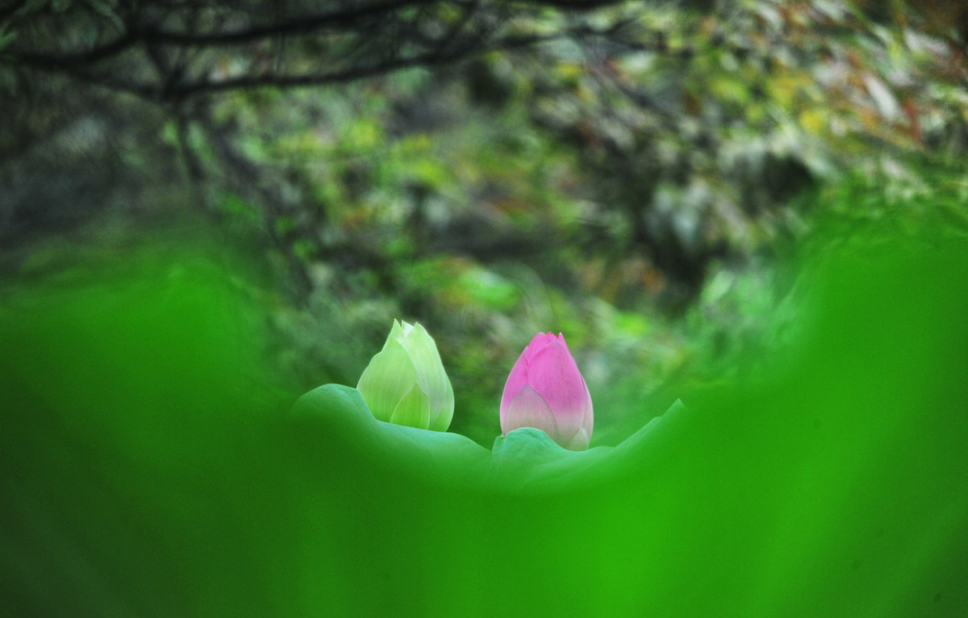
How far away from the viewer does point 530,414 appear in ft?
0.70

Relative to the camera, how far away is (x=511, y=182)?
92.6 inches

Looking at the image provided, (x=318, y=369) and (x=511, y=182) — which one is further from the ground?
(x=511, y=182)

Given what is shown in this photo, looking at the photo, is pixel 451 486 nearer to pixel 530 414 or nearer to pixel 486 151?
pixel 530 414

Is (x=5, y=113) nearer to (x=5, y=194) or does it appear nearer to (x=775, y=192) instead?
(x=5, y=194)

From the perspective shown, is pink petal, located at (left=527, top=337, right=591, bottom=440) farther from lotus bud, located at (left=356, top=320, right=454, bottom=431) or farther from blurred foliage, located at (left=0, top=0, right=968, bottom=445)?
blurred foliage, located at (left=0, top=0, right=968, bottom=445)

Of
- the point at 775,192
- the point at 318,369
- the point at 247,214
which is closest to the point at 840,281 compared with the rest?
the point at 318,369

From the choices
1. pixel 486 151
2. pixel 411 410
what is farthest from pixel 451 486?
pixel 486 151

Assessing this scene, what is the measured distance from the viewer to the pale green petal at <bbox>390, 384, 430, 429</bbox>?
197 mm

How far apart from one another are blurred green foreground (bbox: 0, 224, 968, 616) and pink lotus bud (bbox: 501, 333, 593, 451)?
0.27 ft

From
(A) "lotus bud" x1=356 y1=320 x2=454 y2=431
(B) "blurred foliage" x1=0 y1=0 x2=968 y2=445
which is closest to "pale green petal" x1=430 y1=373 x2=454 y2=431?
(A) "lotus bud" x1=356 y1=320 x2=454 y2=431

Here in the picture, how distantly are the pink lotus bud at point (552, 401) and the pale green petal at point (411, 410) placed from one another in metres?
0.03

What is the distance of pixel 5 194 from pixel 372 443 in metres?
1.53

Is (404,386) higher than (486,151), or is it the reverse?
(486,151)

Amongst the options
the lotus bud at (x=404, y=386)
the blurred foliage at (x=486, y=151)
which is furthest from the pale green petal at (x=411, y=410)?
the blurred foliage at (x=486, y=151)
